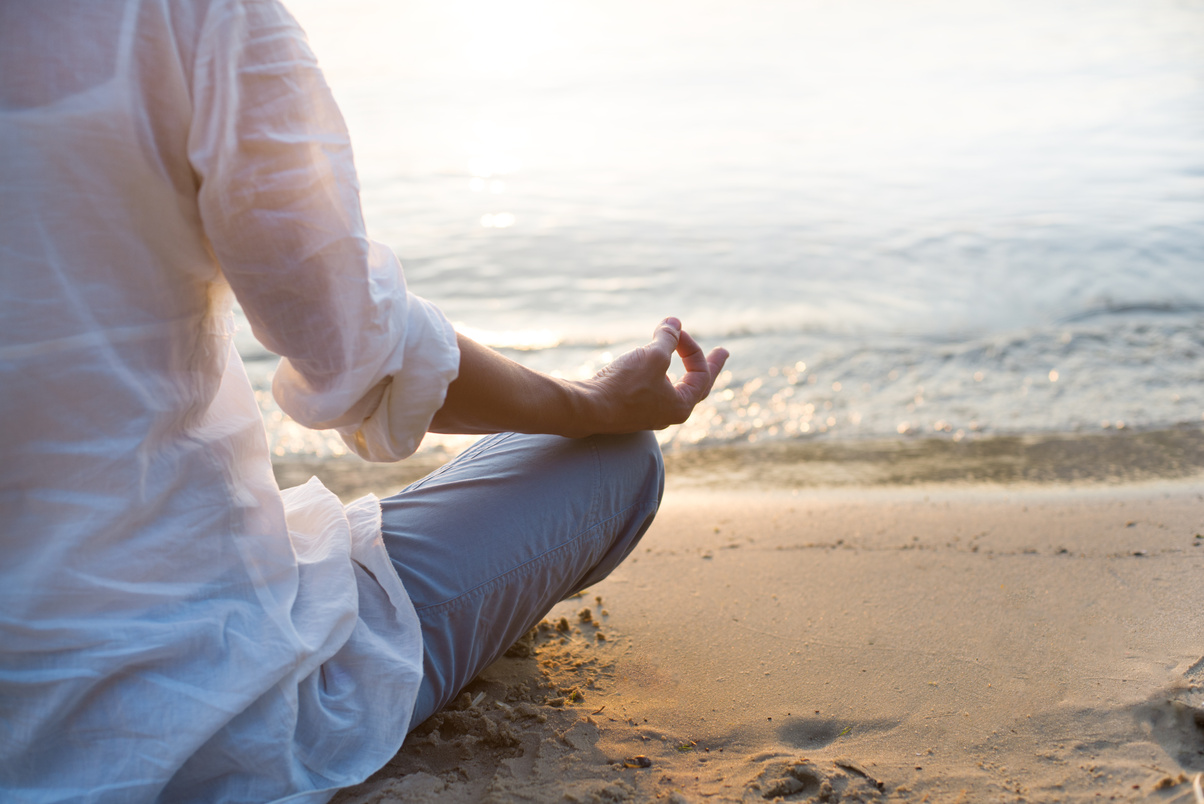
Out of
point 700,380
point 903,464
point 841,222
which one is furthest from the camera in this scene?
point 841,222

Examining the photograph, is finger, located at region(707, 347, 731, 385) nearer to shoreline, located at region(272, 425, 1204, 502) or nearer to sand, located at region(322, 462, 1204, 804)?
sand, located at region(322, 462, 1204, 804)

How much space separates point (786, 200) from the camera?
8078 millimetres

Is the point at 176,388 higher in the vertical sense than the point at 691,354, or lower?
higher

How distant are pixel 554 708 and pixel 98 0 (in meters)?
1.25

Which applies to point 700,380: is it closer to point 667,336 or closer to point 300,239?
point 667,336

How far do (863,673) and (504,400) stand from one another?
0.92m

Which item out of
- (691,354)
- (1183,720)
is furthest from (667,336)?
(1183,720)

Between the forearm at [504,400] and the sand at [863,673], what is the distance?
1.72 ft

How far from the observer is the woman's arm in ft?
3.94

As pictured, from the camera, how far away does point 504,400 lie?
1.24 m

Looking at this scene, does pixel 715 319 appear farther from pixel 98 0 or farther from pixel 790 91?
pixel 790 91

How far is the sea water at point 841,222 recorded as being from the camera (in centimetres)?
402

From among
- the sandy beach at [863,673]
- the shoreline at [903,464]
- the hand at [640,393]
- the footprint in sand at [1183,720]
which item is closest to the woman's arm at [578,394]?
the hand at [640,393]

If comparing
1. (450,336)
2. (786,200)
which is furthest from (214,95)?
(786,200)
